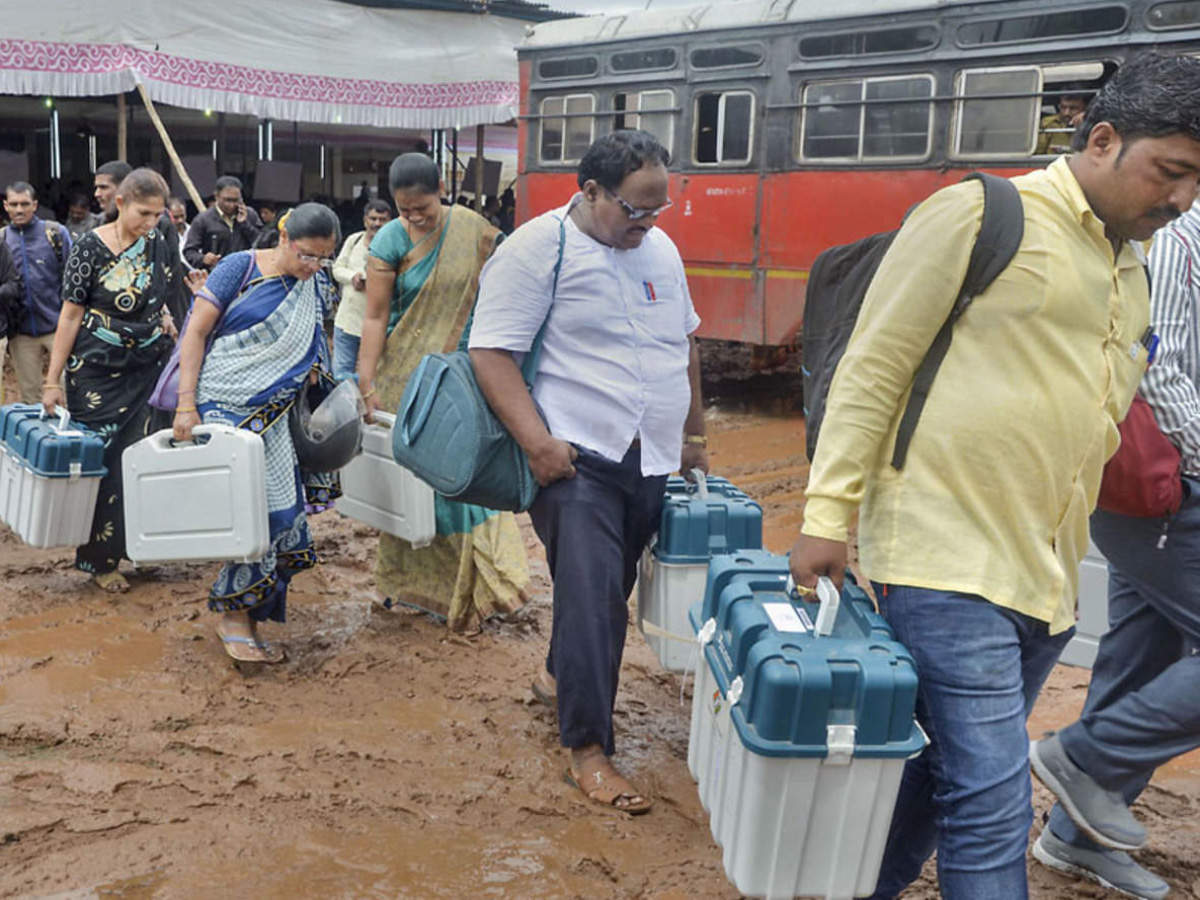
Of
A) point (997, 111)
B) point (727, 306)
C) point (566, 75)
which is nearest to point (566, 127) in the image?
point (566, 75)

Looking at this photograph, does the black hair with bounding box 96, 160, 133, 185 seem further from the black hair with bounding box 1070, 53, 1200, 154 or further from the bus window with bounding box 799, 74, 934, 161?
the black hair with bounding box 1070, 53, 1200, 154

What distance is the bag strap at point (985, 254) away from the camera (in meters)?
2.04

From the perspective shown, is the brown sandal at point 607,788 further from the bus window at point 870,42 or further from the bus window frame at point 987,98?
the bus window at point 870,42

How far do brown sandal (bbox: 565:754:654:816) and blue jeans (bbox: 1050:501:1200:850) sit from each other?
3.61 feet

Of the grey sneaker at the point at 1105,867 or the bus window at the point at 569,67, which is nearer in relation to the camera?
the grey sneaker at the point at 1105,867

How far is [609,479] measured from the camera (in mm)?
3354

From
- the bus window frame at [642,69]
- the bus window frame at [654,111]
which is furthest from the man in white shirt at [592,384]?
the bus window frame at [642,69]

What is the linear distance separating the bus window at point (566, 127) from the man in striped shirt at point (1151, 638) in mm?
8185

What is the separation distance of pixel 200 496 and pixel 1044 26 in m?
6.40

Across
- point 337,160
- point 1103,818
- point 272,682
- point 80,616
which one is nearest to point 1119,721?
point 1103,818

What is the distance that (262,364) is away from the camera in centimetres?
429

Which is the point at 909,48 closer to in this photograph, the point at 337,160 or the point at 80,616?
the point at 80,616

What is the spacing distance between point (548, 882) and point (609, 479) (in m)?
1.06

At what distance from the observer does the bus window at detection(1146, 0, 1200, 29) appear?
24.0ft
